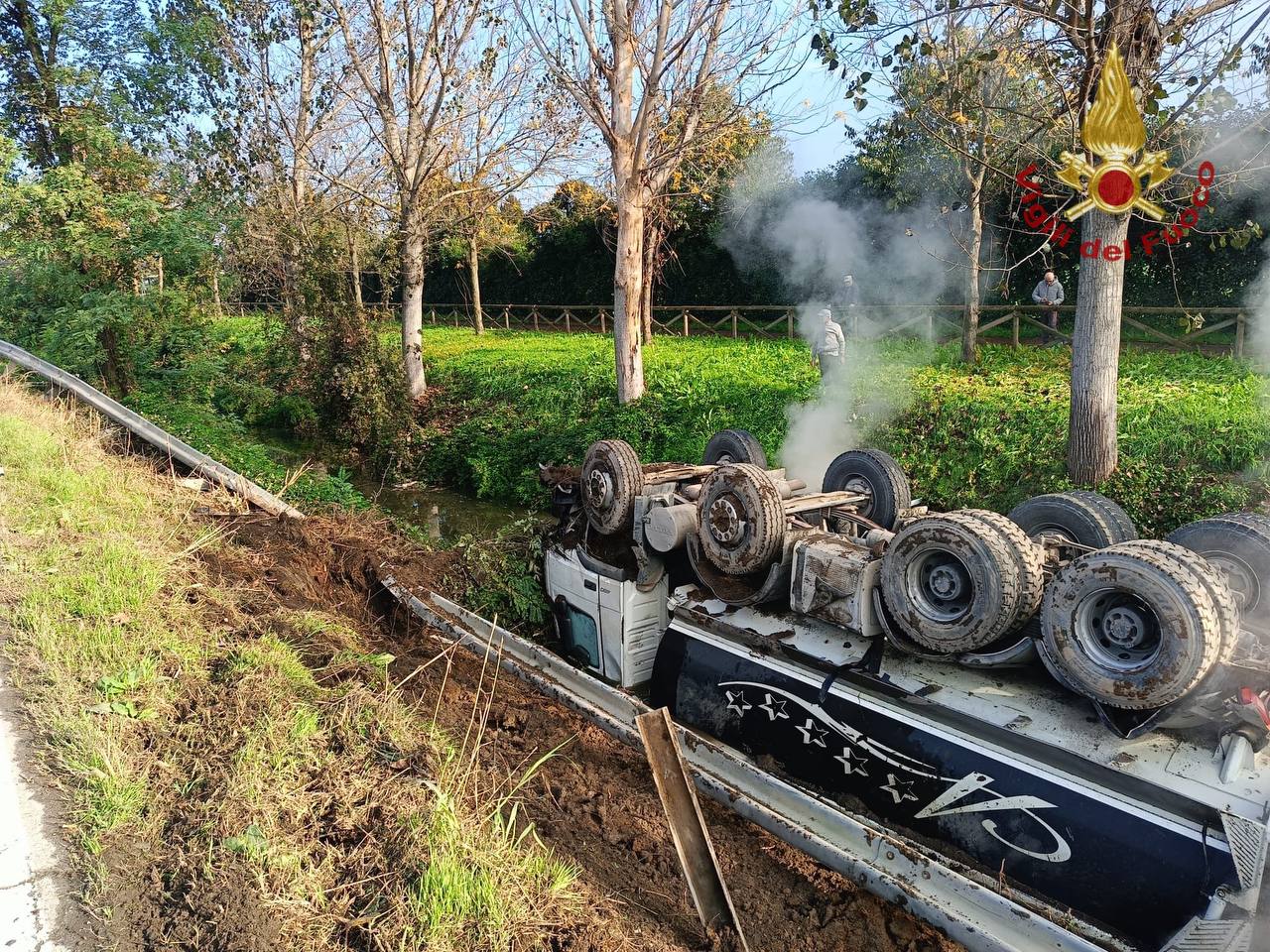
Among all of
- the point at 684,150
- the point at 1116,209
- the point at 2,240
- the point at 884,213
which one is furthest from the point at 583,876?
the point at 884,213

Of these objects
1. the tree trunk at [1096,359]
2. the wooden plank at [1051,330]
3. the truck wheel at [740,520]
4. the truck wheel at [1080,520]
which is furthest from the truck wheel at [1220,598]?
the wooden plank at [1051,330]

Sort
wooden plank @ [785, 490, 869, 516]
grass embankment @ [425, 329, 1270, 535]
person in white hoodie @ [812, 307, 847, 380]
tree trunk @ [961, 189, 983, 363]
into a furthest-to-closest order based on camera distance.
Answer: tree trunk @ [961, 189, 983, 363] → person in white hoodie @ [812, 307, 847, 380] → grass embankment @ [425, 329, 1270, 535] → wooden plank @ [785, 490, 869, 516]

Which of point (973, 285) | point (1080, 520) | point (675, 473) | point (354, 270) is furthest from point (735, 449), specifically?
point (354, 270)

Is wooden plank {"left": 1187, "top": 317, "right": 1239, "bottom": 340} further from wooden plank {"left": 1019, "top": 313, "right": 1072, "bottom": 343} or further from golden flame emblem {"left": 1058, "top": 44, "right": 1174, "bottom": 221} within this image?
golden flame emblem {"left": 1058, "top": 44, "right": 1174, "bottom": 221}

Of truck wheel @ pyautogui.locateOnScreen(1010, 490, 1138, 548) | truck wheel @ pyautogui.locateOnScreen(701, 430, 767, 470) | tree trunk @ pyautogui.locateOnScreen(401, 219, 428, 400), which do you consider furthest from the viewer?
tree trunk @ pyautogui.locateOnScreen(401, 219, 428, 400)

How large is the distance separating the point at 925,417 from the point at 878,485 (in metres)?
5.39

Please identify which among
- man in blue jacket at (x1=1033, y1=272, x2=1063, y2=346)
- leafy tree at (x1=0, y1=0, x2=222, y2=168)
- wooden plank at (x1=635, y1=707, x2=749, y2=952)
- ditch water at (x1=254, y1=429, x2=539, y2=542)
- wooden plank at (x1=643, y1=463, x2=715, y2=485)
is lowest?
ditch water at (x1=254, y1=429, x2=539, y2=542)

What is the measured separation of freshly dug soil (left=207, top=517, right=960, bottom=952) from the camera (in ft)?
10.6

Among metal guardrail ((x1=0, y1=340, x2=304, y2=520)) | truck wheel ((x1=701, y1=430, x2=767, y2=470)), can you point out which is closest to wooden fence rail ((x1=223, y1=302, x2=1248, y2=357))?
truck wheel ((x1=701, y1=430, x2=767, y2=470))

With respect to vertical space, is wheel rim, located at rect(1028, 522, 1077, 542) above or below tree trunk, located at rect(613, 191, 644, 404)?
below

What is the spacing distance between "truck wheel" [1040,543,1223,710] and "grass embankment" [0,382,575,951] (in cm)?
215

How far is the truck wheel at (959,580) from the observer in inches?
147

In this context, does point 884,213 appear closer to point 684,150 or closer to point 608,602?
point 684,150

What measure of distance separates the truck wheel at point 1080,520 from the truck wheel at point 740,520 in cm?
138
